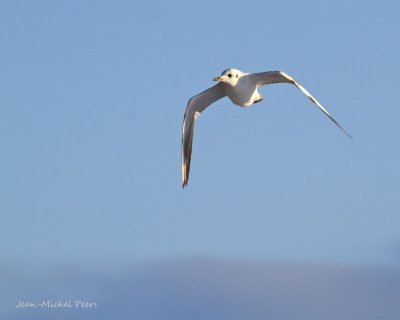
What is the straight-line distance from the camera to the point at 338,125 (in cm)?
2000

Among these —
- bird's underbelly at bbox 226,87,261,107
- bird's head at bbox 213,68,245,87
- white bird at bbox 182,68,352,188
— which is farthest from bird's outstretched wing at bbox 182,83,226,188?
bird's head at bbox 213,68,245,87

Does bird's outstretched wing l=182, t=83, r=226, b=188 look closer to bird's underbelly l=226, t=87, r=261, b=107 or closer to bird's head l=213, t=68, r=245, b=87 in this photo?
bird's underbelly l=226, t=87, r=261, b=107

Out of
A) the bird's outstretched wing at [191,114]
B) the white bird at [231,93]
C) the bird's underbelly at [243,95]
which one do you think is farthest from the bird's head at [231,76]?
the bird's outstretched wing at [191,114]

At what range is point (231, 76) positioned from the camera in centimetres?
2172

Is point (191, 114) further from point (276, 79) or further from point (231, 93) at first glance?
point (276, 79)

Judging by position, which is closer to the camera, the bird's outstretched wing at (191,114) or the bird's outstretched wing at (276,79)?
the bird's outstretched wing at (276,79)

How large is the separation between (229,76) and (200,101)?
2.16 meters

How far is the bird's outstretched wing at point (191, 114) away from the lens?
916 inches

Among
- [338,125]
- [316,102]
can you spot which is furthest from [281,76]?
[338,125]

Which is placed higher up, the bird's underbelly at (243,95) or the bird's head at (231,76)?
the bird's head at (231,76)

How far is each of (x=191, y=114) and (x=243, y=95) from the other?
2567 millimetres

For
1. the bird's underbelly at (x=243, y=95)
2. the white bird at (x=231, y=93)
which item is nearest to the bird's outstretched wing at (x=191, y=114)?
the white bird at (x=231, y=93)

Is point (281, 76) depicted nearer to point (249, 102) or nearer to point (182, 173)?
point (249, 102)

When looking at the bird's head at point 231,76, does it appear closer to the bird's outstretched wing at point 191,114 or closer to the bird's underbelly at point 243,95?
the bird's underbelly at point 243,95
